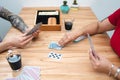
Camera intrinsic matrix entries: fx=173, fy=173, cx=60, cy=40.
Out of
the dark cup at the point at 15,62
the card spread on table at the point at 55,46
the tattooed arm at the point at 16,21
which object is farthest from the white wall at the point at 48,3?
the dark cup at the point at 15,62

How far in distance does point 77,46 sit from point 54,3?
846mm

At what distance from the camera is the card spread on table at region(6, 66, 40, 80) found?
40.2 inches

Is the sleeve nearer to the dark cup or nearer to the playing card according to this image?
the playing card

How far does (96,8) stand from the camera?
82.1 inches

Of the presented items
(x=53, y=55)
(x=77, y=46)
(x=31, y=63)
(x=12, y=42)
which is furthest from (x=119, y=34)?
(x=12, y=42)

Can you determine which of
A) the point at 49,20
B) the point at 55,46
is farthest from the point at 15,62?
the point at 49,20

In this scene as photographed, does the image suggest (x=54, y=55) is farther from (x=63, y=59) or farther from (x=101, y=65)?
(x=101, y=65)

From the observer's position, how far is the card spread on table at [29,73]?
3.35ft

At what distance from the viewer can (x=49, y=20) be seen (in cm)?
159

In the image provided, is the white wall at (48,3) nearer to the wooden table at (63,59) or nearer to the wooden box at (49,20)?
the wooden box at (49,20)

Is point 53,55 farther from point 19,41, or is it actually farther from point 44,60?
point 19,41

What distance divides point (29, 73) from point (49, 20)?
66 centimetres

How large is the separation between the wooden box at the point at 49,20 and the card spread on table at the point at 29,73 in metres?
0.50

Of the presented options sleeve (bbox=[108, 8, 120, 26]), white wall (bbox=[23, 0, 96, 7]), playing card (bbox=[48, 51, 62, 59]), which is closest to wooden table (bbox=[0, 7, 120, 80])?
playing card (bbox=[48, 51, 62, 59])
